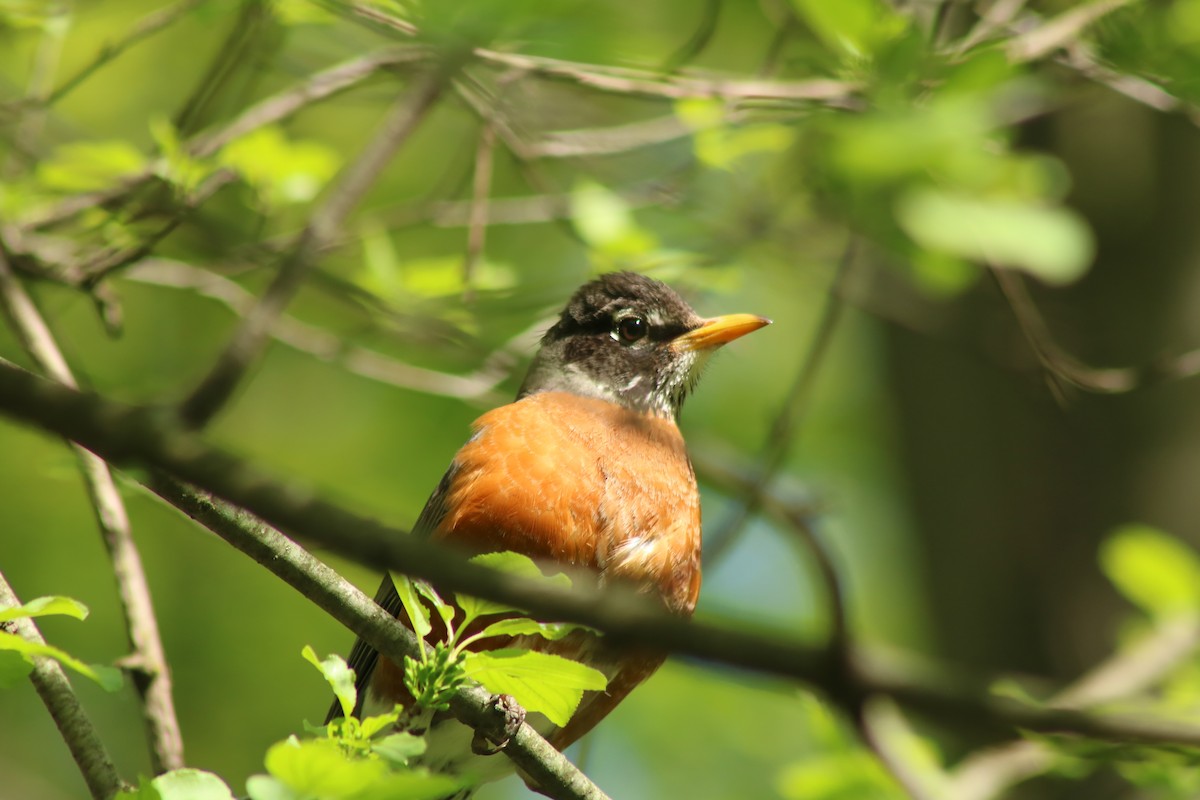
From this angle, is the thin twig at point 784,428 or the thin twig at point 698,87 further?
the thin twig at point 784,428

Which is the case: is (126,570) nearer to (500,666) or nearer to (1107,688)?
(500,666)

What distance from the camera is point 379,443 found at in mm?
7066

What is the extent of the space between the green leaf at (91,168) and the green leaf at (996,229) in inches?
83.1

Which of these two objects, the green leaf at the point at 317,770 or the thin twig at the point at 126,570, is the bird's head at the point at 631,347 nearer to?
the thin twig at the point at 126,570

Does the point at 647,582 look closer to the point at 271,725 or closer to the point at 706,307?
the point at 706,307

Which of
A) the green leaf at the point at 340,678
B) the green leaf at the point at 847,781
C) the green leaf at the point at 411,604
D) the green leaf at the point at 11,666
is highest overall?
the green leaf at the point at 847,781

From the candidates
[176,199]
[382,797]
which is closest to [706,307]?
[176,199]

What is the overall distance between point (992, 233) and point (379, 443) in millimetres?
4719

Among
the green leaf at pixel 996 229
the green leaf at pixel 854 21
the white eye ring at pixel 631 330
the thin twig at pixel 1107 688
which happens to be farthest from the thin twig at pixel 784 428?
the thin twig at pixel 1107 688

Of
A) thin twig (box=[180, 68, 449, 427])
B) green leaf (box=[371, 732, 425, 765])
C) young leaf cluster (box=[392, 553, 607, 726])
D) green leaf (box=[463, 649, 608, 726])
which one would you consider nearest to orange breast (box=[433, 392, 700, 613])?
young leaf cluster (box=[392, 553, 607, 726])

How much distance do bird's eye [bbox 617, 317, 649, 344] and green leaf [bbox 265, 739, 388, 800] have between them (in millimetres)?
3026

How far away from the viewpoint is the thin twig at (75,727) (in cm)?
224

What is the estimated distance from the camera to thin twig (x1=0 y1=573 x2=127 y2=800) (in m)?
2.24

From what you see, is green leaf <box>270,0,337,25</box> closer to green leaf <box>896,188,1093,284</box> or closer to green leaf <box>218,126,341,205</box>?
green leaf <box>218,126,341,205</box>
